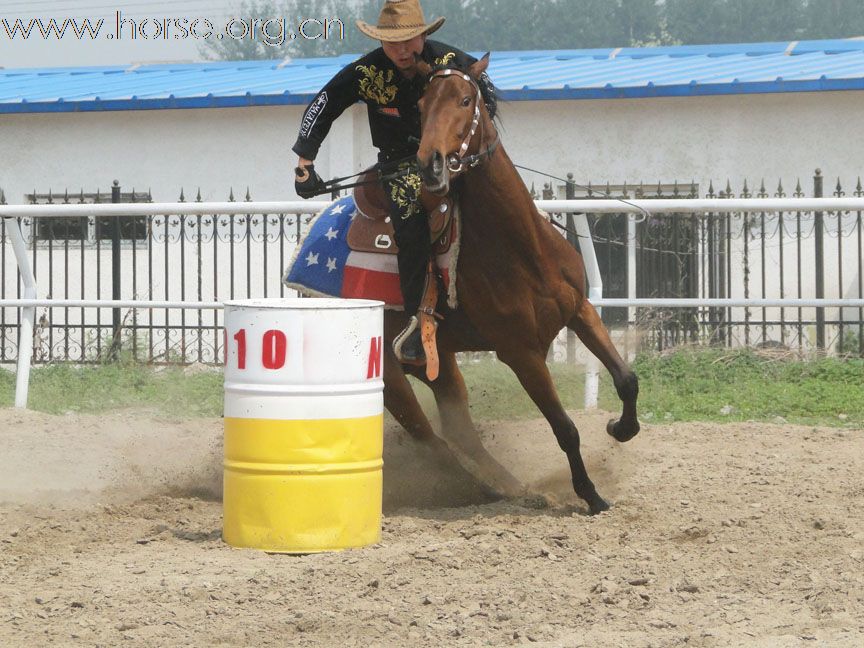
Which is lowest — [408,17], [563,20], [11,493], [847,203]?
[11,493]

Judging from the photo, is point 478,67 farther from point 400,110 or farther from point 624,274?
Result: point 624,274

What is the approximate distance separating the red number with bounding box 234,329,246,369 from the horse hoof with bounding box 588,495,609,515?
1.83 metres

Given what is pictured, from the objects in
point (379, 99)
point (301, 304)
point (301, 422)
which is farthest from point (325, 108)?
point (301, 422)

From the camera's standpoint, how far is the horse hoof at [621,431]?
6.38m

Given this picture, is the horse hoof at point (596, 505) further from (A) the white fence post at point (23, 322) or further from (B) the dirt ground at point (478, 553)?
(A) the white fence post at point (23, 322)

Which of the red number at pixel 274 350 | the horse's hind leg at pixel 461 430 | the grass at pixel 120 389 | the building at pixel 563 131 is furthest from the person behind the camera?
the building at pixel 563 131

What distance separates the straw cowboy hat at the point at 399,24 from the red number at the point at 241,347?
5.01ft

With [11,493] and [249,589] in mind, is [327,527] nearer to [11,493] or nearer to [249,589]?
[249,589]

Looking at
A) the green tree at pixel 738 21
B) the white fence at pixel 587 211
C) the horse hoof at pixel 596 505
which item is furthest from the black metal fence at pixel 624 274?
the green tree at pixel 738 21

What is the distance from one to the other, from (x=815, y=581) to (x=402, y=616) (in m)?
1.42

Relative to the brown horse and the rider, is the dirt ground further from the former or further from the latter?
the rider

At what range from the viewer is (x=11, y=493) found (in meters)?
6.35

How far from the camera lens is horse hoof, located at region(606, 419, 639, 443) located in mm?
6379

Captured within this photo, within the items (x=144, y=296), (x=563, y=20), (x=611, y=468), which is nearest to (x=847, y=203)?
(x=611, y=468)
